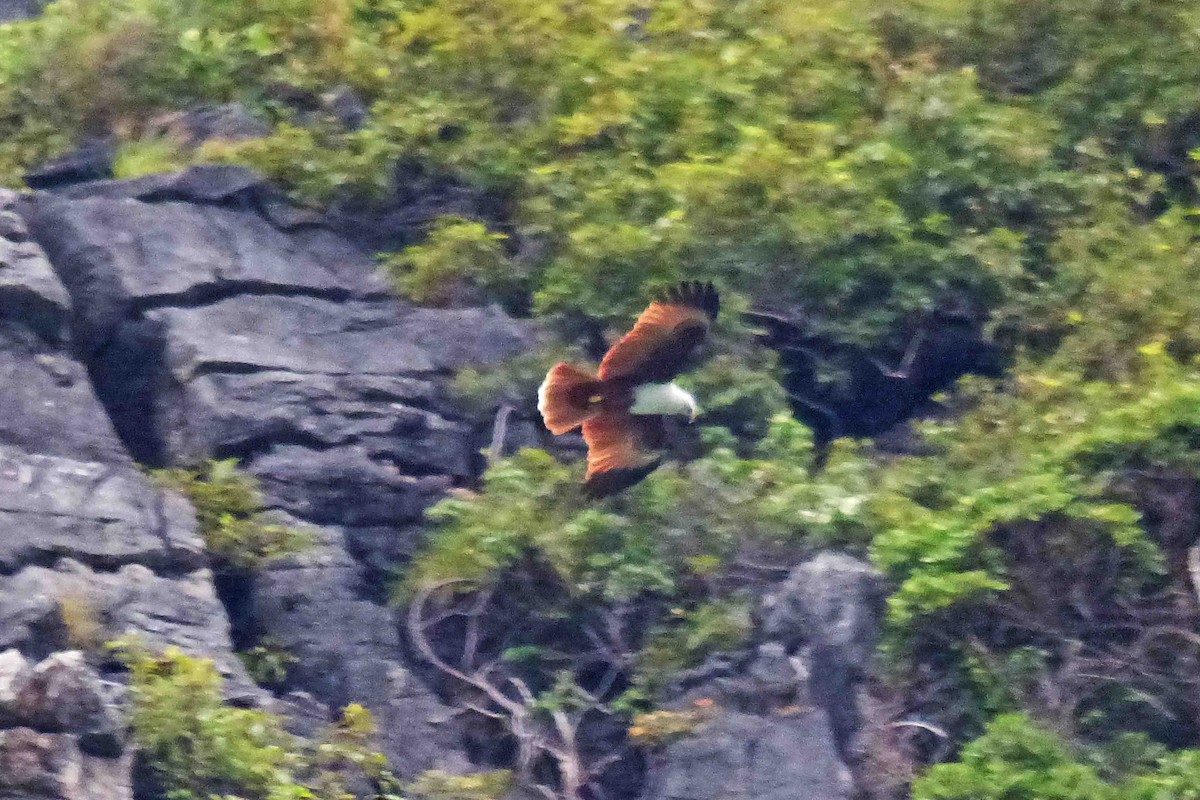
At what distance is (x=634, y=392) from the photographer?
6758 mm

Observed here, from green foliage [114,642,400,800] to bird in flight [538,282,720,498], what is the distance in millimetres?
1550

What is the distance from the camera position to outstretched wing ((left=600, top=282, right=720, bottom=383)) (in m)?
6.38

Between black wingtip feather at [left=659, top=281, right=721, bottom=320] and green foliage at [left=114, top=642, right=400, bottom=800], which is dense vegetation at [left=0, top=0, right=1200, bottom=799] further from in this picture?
black wingtip feather at [left=659, top=281, right=721, bottom=320]

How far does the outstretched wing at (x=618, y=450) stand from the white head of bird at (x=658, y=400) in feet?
0.23

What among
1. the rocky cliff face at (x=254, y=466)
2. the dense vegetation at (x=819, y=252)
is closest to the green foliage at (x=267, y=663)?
the rocky cliff face at (x=254, y=466)

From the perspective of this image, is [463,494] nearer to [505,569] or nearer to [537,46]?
[505,569]

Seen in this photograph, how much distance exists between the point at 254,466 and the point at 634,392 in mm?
2005

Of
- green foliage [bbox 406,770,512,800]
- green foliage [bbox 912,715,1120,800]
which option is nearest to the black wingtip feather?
green foliage [bbox 912,715,1120,800]

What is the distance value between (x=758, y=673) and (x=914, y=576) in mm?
752

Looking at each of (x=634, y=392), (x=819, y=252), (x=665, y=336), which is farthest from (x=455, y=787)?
(x=819, y=252)

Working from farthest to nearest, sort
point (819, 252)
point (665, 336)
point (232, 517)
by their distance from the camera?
point (819, 252) < point (232, 517) < point (665, 336)

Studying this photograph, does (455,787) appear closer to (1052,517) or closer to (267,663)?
(267,663)

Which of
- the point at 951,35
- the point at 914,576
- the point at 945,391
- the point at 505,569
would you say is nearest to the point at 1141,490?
the point at 914,576

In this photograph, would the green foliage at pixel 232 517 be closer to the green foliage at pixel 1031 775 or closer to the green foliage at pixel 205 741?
the green foliage at pixel 205 741
